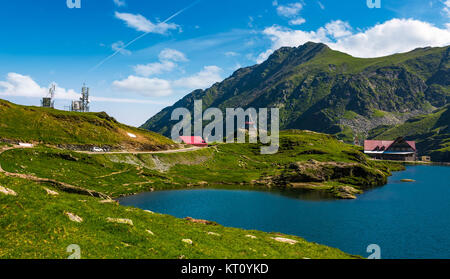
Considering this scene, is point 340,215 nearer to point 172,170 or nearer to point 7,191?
point 7,191

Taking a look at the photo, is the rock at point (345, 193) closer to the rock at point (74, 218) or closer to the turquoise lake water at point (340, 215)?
the turquoise lake water at point (340, 215)

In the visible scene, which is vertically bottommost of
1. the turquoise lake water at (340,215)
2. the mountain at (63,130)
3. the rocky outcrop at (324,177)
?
the turquoise lake water at (340,215)

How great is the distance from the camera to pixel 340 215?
272 ft

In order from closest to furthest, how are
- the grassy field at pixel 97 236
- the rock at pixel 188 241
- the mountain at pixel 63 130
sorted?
the grassy field at pixel 97 236 → the rock at pixel 188 241 → the mountain at pixel 63 130

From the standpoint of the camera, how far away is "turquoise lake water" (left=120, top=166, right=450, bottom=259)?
2346 inches

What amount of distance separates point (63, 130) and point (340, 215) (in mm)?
126661

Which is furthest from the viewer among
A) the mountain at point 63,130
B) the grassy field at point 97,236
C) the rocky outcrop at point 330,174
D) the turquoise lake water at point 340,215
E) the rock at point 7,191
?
the rocky outcrop at point 330,174

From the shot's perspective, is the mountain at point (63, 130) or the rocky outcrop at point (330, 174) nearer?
the mountain at point (63, 130)

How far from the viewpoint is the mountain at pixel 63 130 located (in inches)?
4481

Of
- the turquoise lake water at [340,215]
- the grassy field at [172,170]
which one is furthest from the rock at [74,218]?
the grassy field at [172,170]

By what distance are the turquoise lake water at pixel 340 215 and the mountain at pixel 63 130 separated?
51.1m

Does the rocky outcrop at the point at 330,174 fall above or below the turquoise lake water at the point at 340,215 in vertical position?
above

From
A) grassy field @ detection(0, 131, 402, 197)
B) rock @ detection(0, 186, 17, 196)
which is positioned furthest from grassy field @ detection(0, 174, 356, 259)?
grassy field @ detection(0, 131, 402, 197)

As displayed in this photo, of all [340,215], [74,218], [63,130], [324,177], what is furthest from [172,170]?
[74,218]
